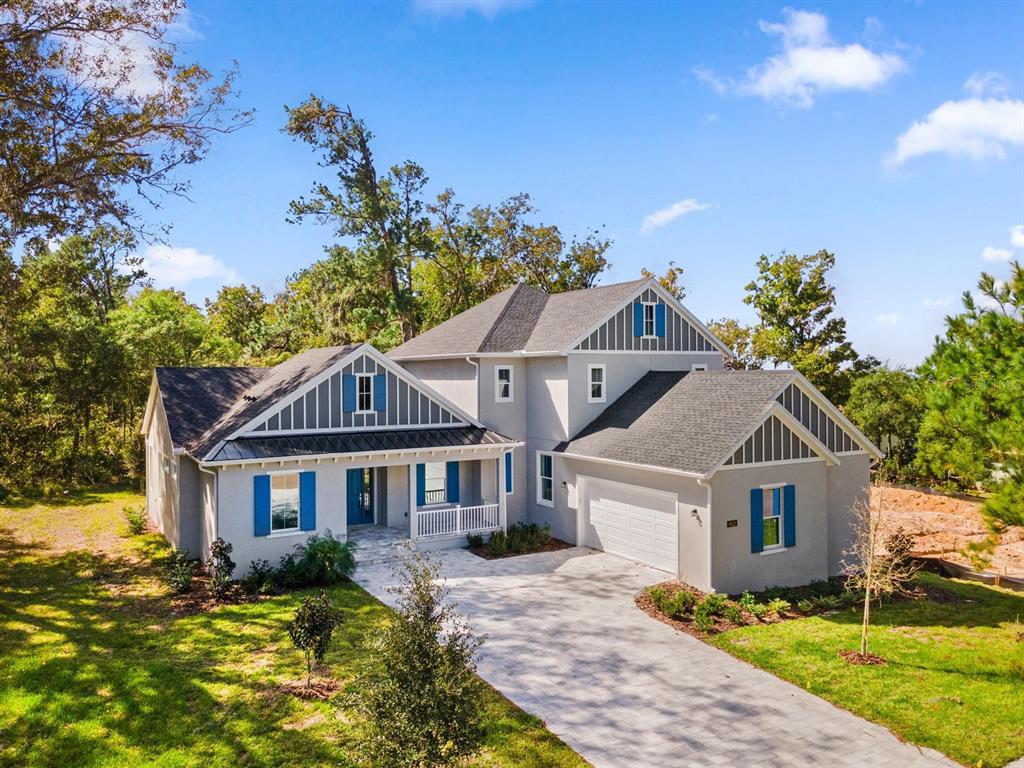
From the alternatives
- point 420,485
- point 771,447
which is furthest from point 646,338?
point 420,485

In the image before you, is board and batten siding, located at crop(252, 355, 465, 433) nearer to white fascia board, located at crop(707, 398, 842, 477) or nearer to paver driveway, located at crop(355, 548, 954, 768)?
paver driveway, located at crop(355, 548, 954, 768)

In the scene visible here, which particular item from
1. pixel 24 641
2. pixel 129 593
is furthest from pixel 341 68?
pixel 24 641

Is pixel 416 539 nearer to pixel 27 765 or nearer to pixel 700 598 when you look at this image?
pixel 700 598

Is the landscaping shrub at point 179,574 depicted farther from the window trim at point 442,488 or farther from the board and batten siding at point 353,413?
the window trim at point 442,488

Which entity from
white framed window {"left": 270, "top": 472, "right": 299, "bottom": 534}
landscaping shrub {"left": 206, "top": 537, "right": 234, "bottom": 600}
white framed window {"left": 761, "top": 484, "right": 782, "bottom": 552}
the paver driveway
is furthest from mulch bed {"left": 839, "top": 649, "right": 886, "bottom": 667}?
landscaping shrub {"left": 206, "top": 537, "right": 234, "bottom": 600}

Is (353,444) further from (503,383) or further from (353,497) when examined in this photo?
(503,383)

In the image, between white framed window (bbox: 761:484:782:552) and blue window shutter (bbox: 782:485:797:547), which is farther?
blue window shutter (bbox: 782:485:797:547)
